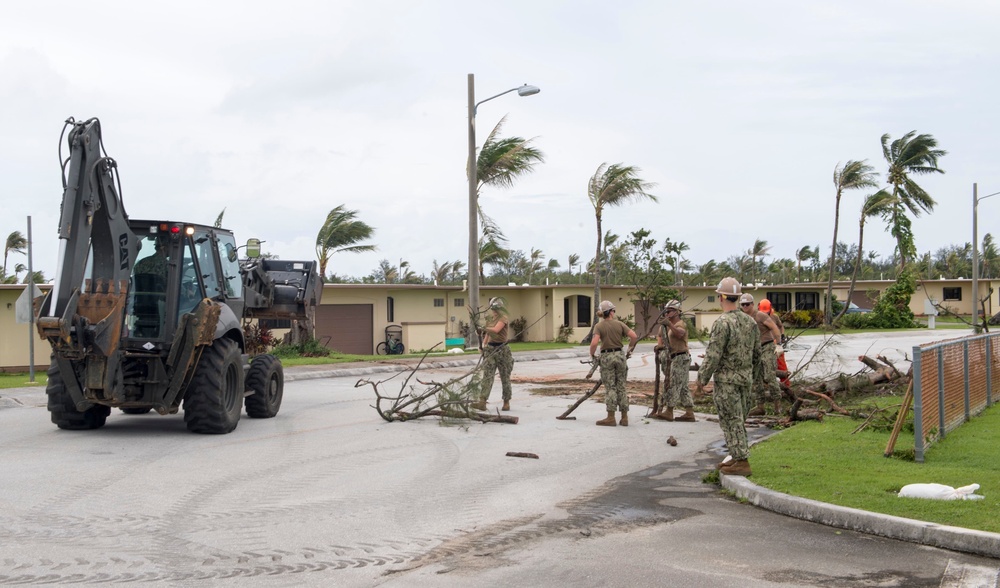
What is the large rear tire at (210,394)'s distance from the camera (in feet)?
39.2

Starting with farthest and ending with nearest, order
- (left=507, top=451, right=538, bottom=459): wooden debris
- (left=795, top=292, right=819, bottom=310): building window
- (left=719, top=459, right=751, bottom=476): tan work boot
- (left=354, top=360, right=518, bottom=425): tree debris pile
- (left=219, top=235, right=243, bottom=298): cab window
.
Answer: (left=795, top=292, right=819, bottom=310): building window, (left=354, top=360, right=518, bottom=425): tree debris pile, (left=219, top=235, right=243, bottom=298): cab window, (left=507, top=451, right=538, bottom=459): wooden debris, (left=719, top=459, right=751, bottom=476): tan work boot

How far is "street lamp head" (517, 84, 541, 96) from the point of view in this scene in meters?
24.1

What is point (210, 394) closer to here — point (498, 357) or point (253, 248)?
point (253, 248)

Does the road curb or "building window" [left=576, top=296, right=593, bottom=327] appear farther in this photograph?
"building window" [left=576, top=296, right=593, bottom=327]

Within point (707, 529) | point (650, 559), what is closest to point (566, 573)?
point (650, 559)

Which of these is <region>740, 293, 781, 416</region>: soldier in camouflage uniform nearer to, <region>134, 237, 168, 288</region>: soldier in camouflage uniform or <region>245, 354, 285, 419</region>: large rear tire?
<region>245, 354, 285, 419</region>: large rear tire

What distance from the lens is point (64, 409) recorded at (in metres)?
12.1

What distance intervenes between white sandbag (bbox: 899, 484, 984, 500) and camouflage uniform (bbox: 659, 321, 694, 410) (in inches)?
254

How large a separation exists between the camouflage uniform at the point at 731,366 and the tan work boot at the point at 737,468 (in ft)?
0.73

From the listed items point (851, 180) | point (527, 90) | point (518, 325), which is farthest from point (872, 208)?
point (527, 90)

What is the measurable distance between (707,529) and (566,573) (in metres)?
1.73

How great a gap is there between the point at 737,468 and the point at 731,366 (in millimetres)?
1022

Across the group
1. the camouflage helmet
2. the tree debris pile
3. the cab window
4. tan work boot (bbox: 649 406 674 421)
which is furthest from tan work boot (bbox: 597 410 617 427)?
the cab window

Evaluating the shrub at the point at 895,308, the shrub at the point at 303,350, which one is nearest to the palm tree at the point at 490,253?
the shrub at the point at 303,350
